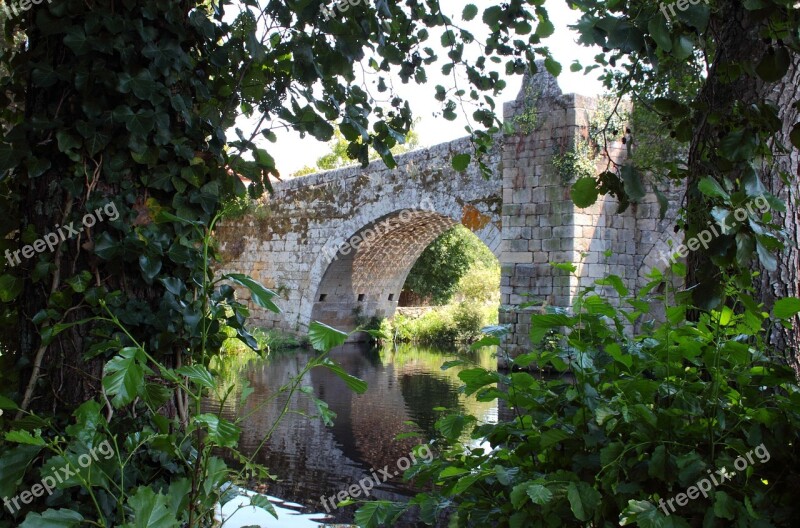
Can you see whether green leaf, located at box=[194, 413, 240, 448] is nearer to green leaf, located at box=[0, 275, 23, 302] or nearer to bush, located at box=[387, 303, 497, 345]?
green leaf, located at box=[0, 275, 23, 302]

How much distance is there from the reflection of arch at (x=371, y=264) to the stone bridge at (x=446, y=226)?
3 cm

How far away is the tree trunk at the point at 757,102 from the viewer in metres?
1.83

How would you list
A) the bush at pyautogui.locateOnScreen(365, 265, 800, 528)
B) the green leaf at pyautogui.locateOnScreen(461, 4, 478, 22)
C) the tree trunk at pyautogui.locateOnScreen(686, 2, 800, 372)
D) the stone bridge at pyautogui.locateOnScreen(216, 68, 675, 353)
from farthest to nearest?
the stone bridge at pyautogui.locateOnScreen(216, 68, 675, 353) < the green leaf at pyautogui.locateOnScreen(461, 4, 478, 22) < the tree trunk at pyautogui.locateOnScreen(686, 2, 800, 372) < the bush at pyautogui.locateOnScreen(365, 265, 800, 528)

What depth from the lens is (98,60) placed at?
→ 1682 mm

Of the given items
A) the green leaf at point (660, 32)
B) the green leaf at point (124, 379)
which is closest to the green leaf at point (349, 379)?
the green leaf at point (124, 379)

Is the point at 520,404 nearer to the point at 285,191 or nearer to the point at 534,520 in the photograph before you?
the point at 534,520

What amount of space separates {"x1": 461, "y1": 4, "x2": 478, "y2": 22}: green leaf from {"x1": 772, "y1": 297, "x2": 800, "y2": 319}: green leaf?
4.68 feet

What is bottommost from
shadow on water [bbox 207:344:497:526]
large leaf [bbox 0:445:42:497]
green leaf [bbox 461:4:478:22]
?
shadow on water [bbox 207:344:497:526]

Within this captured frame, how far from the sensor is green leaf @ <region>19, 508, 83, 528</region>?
112cm

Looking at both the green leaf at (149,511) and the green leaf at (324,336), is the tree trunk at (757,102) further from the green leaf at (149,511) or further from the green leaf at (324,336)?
the green leaf at (149,511)

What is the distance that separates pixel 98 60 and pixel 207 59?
32 centimetres

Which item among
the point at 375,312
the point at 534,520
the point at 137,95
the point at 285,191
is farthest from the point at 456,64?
the point at 375,312

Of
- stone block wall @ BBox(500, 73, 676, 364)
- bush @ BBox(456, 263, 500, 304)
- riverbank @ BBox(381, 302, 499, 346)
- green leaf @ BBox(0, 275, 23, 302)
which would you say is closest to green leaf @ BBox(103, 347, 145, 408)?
green leaf @ BBox(0, 275, 23, 302)

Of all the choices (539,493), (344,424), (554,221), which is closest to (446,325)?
(554,221)
